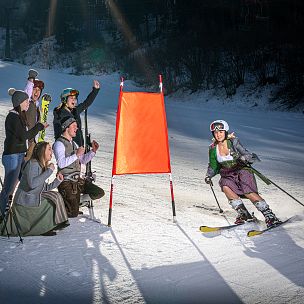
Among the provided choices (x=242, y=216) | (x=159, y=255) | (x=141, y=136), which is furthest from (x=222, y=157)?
(x=159, y=255)

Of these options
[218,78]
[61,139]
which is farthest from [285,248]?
[218,78]

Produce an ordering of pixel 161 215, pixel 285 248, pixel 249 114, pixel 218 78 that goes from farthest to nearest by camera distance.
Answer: pixel 218 78
pixel 249 114
pixel 161 215
pixel 285 248

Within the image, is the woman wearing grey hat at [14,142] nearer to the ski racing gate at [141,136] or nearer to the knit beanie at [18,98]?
the knit beanie at [18,98]

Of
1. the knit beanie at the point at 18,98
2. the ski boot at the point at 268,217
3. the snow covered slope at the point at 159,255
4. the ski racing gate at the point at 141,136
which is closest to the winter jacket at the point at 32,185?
the snow covered slope at the point at 159,255

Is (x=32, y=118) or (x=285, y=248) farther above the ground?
(x=32, y=118)

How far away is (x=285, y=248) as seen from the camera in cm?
473

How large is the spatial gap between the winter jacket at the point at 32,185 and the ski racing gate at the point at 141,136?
42.6 inches

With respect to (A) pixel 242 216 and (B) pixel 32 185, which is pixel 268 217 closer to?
(A) pixel 242 216

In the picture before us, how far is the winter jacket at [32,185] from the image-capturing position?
510 cm

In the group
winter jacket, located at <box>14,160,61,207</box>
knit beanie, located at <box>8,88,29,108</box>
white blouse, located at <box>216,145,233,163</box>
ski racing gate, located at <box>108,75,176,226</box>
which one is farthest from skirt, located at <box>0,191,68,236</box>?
white blouse, located at <box>216,145,233,163</box>

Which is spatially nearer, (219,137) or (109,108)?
(219,137)

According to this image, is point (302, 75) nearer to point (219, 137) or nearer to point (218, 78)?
point (218, 78)

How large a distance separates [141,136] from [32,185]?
1.70m

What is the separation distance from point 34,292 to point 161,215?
108 inches
